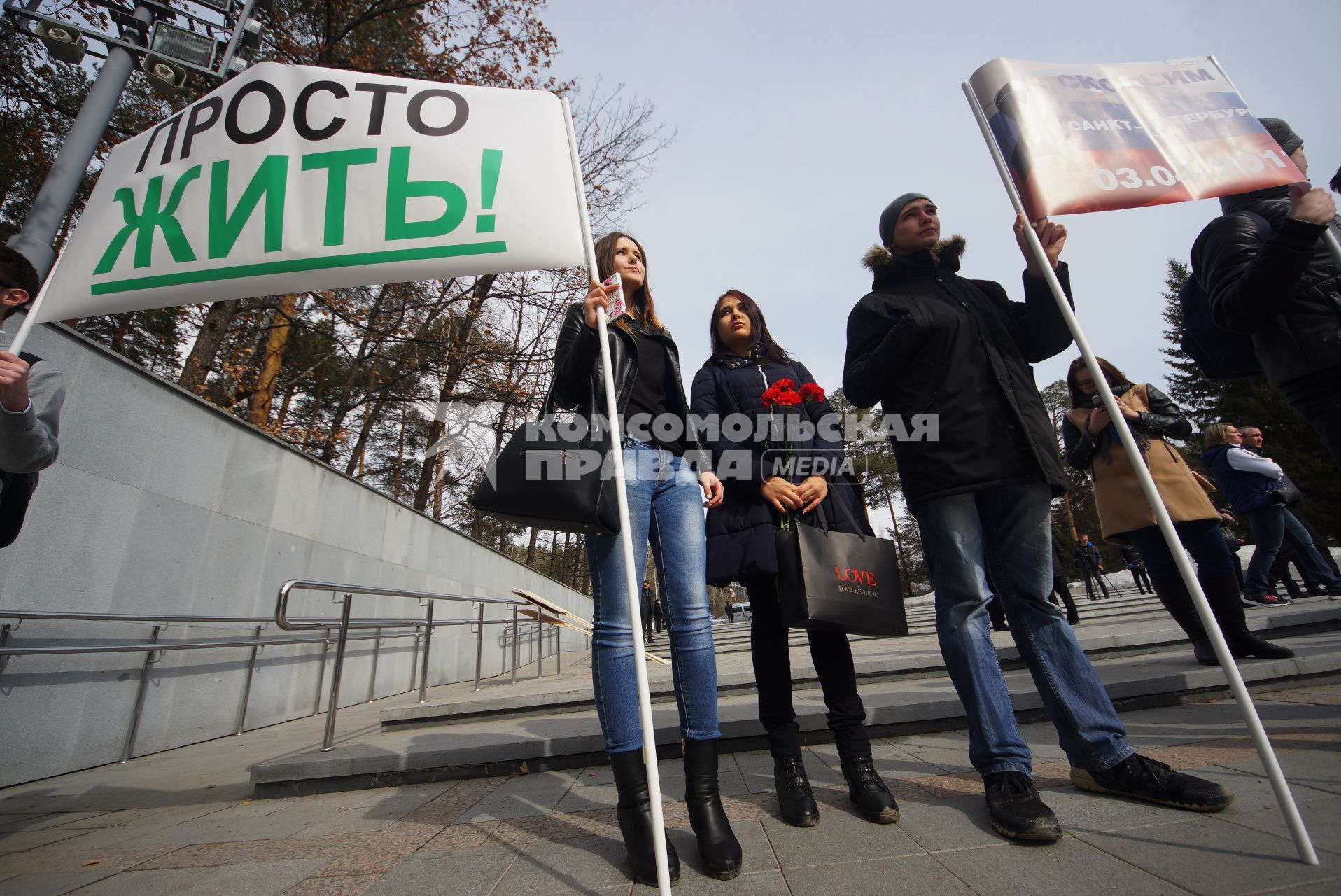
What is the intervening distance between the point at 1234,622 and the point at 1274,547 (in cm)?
321

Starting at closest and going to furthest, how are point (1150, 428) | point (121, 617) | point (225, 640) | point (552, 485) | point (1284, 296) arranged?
point (552, 485)
point (1284, 296)
point (1150, 428)
point (121, 617)
point (225, 640)

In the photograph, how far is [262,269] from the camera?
2121 millimetres

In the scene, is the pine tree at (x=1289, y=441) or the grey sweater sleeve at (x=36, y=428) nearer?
the grey sweater sleeve at (x=36, y=428)

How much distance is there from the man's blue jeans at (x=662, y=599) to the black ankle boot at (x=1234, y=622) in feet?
9.85

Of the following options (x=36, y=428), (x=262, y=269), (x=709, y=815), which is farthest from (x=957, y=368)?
(x=36, y=428)

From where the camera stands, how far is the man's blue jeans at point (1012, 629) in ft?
5.78

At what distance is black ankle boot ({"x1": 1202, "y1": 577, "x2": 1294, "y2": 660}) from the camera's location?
9.94 ft

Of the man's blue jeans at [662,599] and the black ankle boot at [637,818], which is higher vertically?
the man's blue jeans at [662,599]

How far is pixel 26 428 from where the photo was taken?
1760 mm

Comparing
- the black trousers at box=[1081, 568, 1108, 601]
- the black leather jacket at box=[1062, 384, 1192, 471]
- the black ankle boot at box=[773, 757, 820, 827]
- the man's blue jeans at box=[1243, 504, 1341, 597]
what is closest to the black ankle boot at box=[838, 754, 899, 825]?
the black ankle boot at box=[773, 757, 820, 827]

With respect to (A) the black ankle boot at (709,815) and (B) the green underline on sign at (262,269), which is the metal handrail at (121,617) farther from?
(A) the black ankle boot at (709,815)

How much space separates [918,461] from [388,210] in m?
2.11

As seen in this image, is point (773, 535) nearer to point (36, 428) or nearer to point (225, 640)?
point (36, 428)

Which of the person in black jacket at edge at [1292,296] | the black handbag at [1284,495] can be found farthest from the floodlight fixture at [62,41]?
the black handbag at [1284,495]
